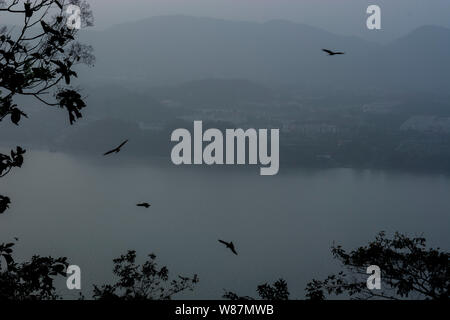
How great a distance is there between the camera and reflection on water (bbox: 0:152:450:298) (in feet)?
107

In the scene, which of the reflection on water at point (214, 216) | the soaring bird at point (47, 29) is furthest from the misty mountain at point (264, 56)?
the soaring bird at point (47, 29)

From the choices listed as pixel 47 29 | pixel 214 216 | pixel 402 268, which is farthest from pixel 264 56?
pixel 47 29

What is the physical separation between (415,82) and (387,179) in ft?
312

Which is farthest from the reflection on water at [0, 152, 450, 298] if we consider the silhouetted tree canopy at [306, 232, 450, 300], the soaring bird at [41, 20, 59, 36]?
the soaring bird at [41, 20, 59, 36]

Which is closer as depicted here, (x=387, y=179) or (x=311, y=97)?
(x=387, y=179)

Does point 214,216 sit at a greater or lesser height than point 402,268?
greater

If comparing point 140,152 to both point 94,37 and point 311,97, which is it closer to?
point 311,97

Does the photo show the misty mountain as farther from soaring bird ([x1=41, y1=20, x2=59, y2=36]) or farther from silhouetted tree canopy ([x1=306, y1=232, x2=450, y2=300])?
soaring bird ([x1=41, y1=20, x2=59, y2=36])

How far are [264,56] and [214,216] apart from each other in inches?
5312

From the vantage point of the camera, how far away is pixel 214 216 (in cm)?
4453

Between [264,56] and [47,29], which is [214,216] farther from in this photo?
[264,56]

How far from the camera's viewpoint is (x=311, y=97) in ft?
406

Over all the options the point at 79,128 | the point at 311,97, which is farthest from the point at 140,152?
the point at 311,97

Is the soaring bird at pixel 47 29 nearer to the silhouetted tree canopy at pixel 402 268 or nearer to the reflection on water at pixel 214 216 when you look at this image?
the silhouetted tree canopy at pixel 402 268
